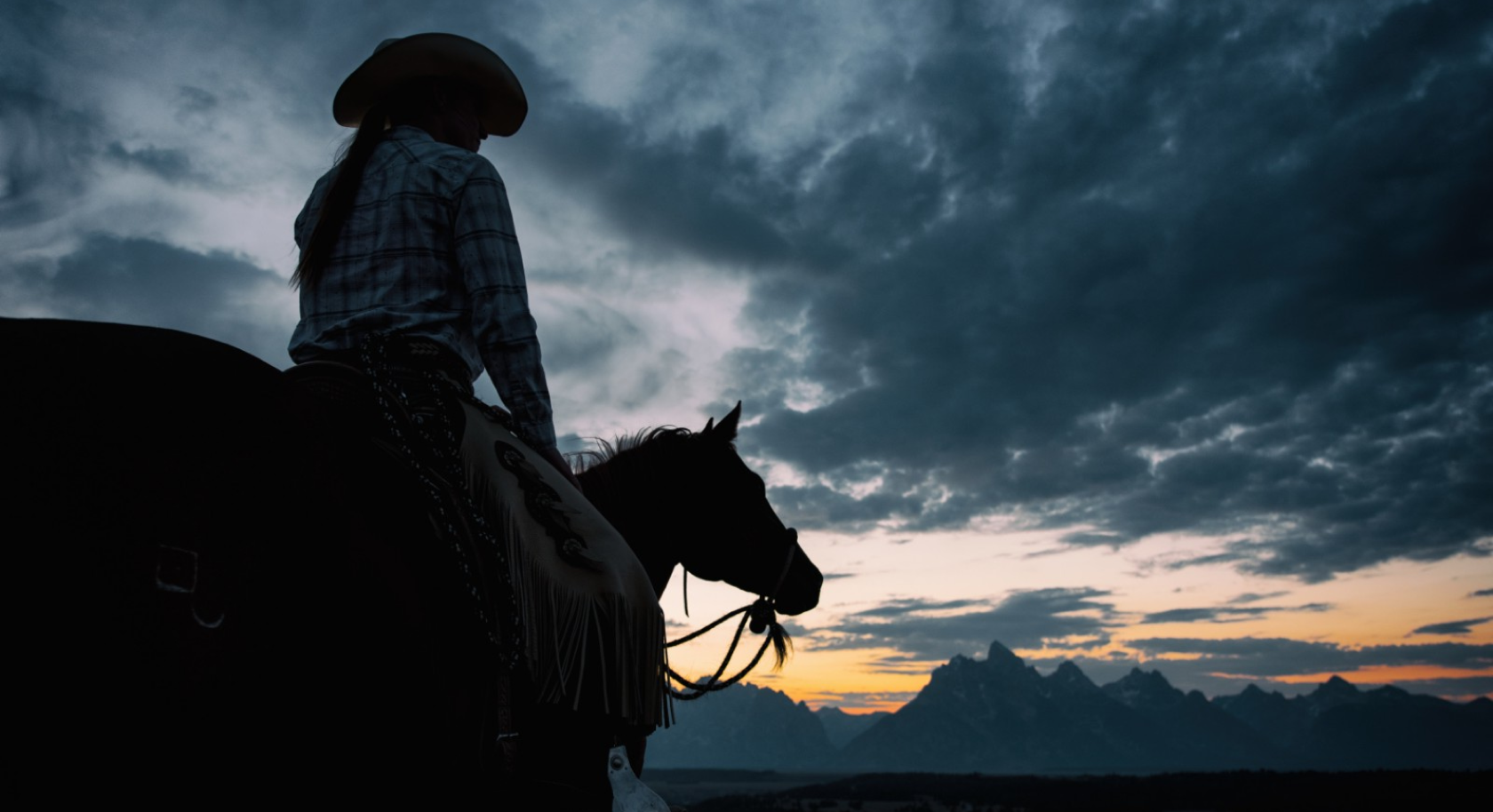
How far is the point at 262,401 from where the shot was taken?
244 centimetres

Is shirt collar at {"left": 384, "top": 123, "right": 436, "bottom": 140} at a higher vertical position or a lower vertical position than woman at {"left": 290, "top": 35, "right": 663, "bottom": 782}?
higher

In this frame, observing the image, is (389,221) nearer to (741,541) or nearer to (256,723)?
(256,723)

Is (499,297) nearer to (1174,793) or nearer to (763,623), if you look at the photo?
(763,623)

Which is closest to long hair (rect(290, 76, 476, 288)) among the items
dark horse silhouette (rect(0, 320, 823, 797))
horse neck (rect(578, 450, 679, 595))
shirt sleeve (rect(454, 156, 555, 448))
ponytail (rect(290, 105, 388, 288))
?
ponytail (rect(290, 105, 388, 288))

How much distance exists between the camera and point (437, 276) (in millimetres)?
3631

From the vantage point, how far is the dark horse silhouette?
70.3 inches

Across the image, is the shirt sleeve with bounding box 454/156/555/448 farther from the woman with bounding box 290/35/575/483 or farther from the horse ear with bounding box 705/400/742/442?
the horse ear with bounding box 705/400/742/442

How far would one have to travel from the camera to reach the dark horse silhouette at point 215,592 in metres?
1.79

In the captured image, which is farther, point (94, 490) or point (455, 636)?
point (455, 636)

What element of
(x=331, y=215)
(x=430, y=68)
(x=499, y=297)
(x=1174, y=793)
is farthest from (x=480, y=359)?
(x=1174, y=793)

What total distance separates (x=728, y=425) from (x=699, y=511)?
545mm

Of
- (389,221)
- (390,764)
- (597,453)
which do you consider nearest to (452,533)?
(390,764)

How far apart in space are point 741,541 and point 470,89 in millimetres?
2991

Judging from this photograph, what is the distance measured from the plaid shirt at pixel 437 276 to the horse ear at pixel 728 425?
183 cm
